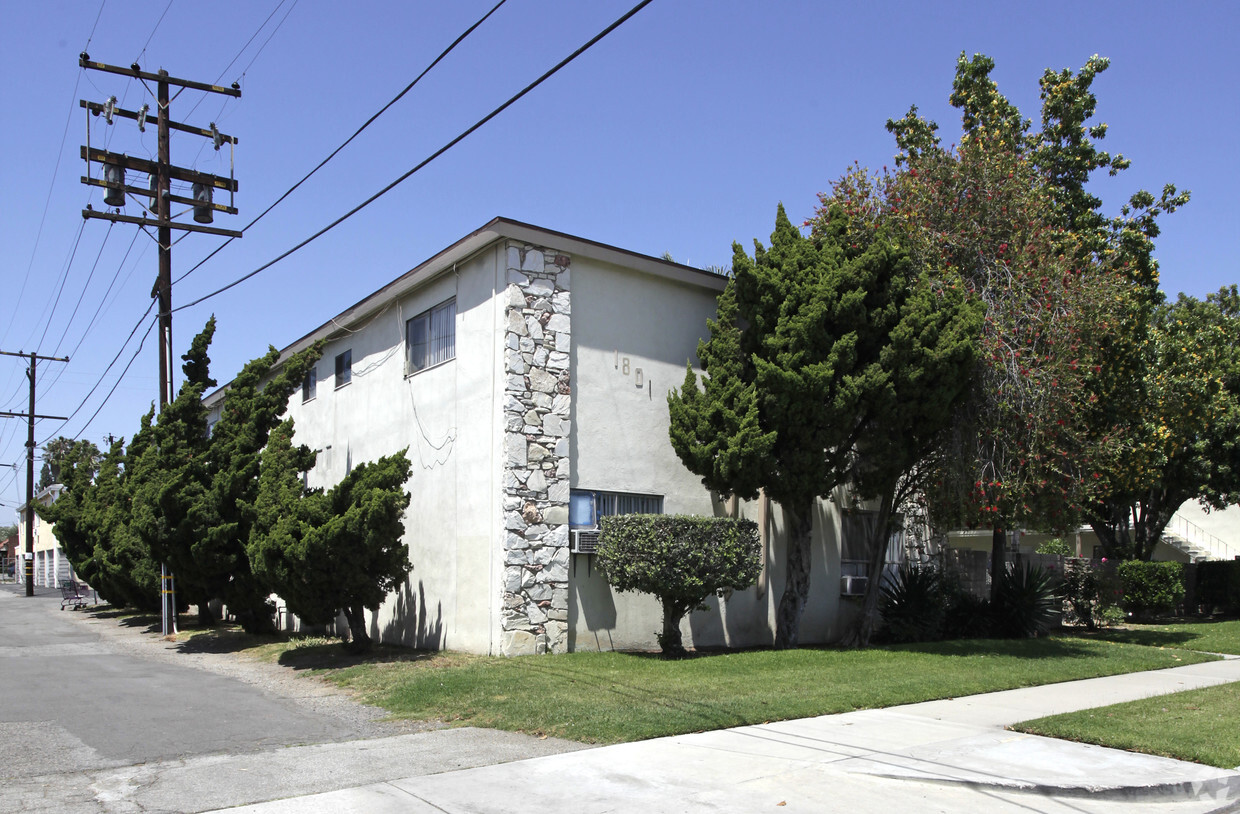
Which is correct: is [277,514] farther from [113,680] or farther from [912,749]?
[912,749]

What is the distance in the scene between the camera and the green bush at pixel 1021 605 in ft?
59.1

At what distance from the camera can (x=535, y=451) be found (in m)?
14.2

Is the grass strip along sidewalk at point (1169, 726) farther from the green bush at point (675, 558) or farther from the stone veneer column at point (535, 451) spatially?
the stone veneer column at point (535, 451)

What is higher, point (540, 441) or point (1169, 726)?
point (540, 441)

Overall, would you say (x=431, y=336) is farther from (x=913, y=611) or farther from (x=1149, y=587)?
(x=1149, y=587)

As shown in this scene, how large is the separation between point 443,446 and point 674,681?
19.7 ft

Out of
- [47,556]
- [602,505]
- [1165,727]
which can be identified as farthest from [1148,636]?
[47,556]

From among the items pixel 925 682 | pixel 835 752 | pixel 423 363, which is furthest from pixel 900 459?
pixel 423 363

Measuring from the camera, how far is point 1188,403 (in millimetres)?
21656

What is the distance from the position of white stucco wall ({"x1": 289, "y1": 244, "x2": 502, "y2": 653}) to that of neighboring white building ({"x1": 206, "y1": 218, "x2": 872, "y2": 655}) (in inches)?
1.5

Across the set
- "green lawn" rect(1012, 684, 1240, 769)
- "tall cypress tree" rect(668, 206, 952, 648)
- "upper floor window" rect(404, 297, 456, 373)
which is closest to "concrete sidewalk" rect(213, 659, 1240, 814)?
"green lawn" rect(1012, 684, 1240, 769)

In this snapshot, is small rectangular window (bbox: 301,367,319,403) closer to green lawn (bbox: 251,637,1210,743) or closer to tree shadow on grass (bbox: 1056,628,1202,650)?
green lawn (bbox: 251,637,1210,743)

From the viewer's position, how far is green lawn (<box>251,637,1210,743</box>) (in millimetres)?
9484

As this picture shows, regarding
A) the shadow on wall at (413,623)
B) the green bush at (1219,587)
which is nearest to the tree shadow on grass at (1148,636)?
the green bush at (1219,587)
